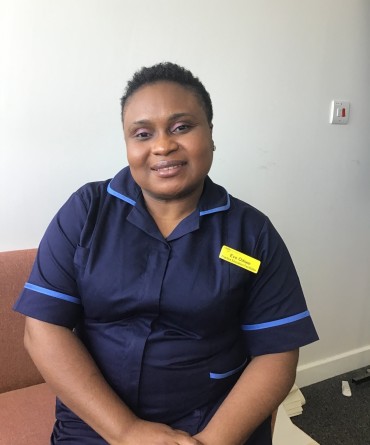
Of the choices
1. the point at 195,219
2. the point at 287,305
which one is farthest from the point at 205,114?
the point at 287,305

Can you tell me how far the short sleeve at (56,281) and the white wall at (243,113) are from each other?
0.51 metres

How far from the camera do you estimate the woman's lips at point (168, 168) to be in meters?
1.03

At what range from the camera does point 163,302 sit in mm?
1034

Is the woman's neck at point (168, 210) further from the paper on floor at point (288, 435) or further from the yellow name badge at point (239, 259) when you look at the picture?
the paper on floor at point (288, 435)

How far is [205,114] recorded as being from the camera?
111cm

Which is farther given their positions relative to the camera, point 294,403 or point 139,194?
point 294,403

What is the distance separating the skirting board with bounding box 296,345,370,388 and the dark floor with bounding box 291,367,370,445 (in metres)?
0.03

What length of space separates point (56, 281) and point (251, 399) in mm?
541

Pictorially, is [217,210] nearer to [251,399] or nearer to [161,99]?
[161,99]

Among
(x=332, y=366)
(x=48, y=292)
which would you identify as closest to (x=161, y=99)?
(x=48, y=292)

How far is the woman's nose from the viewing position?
3.33ft

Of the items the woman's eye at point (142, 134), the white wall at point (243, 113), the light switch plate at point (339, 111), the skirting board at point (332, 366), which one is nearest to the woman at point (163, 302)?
the woman's eye at point (142, 134)

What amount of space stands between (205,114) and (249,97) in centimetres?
79

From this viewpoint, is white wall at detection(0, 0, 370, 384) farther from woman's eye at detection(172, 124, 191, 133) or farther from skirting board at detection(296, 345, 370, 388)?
woman's eye at detection(172, 124, 191, 133)
